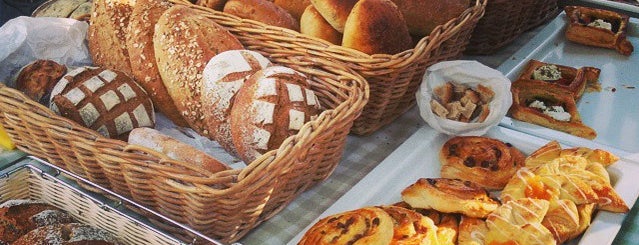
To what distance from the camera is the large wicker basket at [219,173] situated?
48.8 inches

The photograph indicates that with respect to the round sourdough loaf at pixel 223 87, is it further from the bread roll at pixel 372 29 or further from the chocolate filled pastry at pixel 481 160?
the chocolate filled pastry at pixel 481 160

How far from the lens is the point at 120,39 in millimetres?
1833

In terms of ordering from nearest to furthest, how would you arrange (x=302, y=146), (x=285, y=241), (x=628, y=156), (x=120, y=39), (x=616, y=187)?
(x=302, y=146) → (x=285, y=241) → (x=616, y=187) → (x=628, y=156) → (x=120, y=39)

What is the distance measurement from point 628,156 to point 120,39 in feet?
4.80

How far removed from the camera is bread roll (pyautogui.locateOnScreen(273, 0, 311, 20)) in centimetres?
192

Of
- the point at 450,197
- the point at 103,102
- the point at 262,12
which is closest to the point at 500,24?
the point at 262,12

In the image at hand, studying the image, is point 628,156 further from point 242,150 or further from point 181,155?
point 181,155

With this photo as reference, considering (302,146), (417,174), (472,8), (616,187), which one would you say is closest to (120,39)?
(302,146)

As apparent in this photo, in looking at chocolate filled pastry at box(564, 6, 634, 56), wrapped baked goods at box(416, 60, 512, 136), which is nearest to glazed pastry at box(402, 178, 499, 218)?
wrapped baked goods at box(416, 60, 512, 136)

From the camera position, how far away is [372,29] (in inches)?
66.0

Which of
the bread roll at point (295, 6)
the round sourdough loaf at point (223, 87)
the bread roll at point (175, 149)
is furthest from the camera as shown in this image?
the bread roll at point (295, 6)

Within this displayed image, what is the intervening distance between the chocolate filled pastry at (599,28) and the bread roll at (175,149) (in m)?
1.76

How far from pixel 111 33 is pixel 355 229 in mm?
1013

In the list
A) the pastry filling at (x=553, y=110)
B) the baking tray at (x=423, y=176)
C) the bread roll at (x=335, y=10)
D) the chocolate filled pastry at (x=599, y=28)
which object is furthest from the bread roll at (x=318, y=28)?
the chocolate filled pastry at (x=599, y=28)
